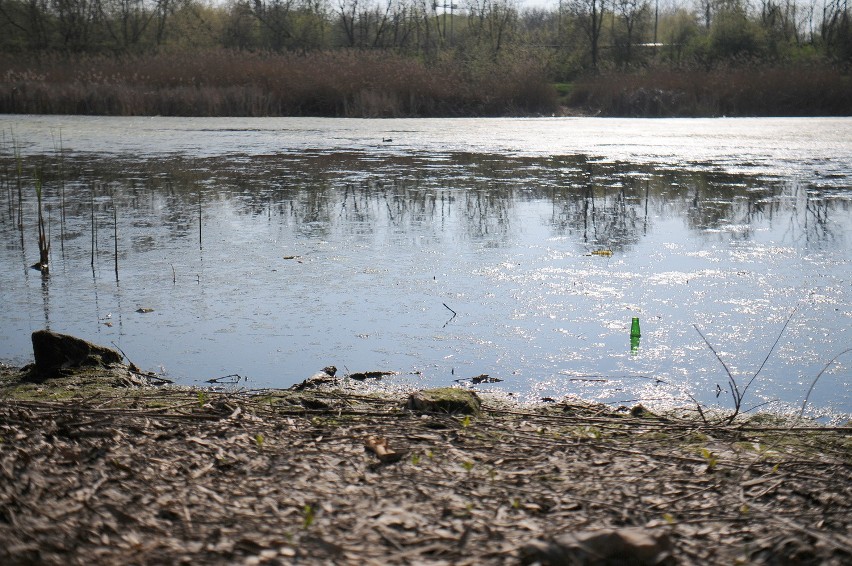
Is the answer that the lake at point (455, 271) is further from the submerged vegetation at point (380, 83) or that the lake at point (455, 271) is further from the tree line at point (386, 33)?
the tree line at point (386, 33)

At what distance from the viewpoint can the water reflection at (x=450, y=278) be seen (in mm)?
4219

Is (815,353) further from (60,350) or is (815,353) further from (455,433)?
(60,350)

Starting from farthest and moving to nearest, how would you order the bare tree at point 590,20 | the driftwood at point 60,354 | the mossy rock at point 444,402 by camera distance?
the bare tree at point 590,20 < the driftwood at point 60,354 < the mossy rock at point 444,402

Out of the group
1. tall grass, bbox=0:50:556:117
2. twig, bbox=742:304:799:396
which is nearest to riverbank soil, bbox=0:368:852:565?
twig, bbox=742:304:799:396

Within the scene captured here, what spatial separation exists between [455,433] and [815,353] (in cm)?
216

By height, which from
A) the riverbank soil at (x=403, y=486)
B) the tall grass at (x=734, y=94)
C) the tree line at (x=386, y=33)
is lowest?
the riverbank soil at (x=403, y=486)

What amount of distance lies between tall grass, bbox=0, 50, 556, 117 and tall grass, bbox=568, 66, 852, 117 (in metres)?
2.43

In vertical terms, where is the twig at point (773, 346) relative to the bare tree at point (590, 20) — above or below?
below

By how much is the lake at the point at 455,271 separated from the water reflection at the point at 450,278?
0.02m

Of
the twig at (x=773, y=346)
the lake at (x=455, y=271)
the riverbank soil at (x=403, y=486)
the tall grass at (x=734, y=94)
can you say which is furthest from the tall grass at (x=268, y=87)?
the riverbank soil at (x=403, y=486)

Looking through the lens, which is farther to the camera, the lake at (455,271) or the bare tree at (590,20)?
the bare tree at (590,20)

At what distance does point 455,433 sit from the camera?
3047 mm

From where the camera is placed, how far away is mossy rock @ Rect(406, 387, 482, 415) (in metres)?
3.29

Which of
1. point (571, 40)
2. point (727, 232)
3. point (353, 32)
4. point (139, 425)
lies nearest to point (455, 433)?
point (139, 425)
